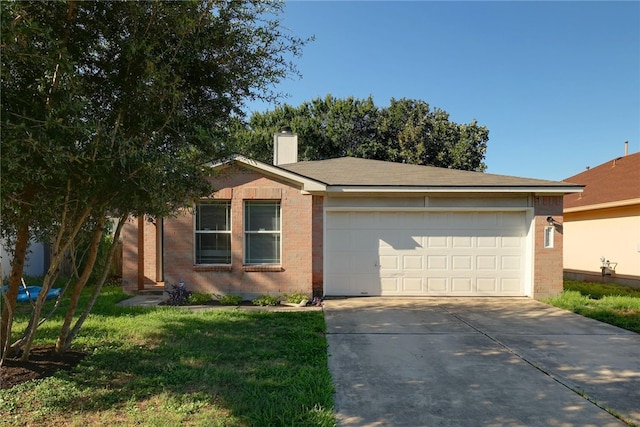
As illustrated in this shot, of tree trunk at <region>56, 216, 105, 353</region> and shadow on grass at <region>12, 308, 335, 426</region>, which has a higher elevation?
tree trunk at <region>56, 216, 105, 353</region>

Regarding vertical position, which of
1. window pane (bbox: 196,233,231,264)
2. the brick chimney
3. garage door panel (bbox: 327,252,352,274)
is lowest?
garage door panel (bbox: 327,252,352,274)

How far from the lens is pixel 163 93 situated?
402 cm

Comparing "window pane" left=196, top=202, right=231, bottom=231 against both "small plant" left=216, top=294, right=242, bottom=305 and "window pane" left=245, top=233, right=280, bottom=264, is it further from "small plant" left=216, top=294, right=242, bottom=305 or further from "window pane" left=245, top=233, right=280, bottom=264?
"small plant" left=216, top=294, right=242, bottom=305

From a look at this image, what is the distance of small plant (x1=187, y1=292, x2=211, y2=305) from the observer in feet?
30.0

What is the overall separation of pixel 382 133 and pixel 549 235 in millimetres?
17458

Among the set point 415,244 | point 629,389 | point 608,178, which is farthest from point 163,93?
point 608,178

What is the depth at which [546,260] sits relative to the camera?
9891 millimetres

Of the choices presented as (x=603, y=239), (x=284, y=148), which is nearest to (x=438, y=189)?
(x=284, y=148)

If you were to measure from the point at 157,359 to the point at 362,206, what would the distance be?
6.45 meters

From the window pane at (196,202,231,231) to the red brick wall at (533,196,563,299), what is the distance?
8.04m

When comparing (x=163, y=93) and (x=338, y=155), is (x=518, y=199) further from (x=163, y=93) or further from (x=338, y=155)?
(x=338, y=155)

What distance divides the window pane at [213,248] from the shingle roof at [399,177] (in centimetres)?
255

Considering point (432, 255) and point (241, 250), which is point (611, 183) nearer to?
point (432, 255)

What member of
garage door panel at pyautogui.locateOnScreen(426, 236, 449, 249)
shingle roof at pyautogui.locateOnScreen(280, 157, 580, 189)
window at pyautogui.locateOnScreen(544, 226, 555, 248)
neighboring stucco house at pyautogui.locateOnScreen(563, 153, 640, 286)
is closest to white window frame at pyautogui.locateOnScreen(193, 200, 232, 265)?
shingle roof at pyautogui.locateOnScreen(280, 157, 580, 189)
